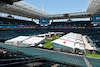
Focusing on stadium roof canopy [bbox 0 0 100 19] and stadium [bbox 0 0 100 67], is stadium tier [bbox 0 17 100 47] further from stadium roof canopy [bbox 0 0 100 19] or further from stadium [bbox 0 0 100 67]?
stadium roof canopy [bbox 0 0 100 19]

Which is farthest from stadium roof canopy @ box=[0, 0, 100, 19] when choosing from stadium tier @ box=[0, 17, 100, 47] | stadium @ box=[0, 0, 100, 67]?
stadium tier @ box=[0, 17, 100, 47]

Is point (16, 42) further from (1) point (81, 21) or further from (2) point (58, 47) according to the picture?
(1) point (81, 21)

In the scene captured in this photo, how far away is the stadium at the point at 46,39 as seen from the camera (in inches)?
314

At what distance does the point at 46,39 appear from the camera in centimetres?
2980

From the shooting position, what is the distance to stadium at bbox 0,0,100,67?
26.1 feet

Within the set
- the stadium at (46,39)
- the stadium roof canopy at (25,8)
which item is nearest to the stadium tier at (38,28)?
the stadium at (46,39)

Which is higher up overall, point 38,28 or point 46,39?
point 38,28

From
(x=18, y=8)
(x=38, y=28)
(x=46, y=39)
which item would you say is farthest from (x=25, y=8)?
(x=38, y=28)

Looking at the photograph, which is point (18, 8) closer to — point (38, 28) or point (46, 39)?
point (46, 39)

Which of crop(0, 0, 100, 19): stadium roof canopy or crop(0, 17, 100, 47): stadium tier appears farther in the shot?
crop(0, 17, 100, 47): stadium tier

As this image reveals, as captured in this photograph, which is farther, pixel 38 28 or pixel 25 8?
pixel 38 28

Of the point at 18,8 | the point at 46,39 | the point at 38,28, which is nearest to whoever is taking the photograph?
the point at 46,39

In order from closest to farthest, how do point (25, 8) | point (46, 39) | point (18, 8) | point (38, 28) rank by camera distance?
point (46, 39) → point (18, 8) → point (25, 8) → point (38, 28)

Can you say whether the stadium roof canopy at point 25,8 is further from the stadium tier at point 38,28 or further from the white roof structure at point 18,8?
the stadium tier at point 38,28
